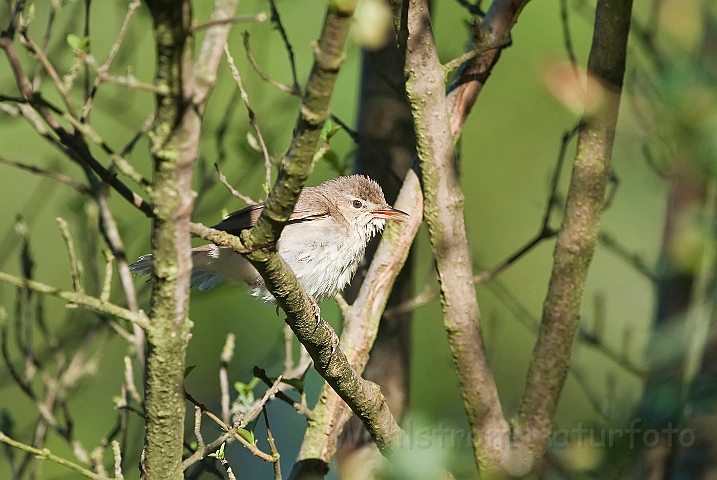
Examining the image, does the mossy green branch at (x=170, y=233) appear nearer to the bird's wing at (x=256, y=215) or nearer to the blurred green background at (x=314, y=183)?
the bird's wing at (x=256, y=215)

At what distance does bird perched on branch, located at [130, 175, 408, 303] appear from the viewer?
4.00 metres

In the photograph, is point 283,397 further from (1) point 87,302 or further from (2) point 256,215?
(1) point 87,302

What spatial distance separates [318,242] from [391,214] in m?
0.44

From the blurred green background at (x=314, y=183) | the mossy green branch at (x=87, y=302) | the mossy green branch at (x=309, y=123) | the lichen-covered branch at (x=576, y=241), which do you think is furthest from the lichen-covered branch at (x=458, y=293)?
the blurred green background at (x=314, y=183)

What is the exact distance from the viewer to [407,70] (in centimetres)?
333

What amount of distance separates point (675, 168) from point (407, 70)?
1980 millimetres

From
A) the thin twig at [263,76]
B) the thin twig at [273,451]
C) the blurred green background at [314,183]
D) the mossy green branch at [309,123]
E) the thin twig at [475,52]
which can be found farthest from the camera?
the blurred green background at [314,183]

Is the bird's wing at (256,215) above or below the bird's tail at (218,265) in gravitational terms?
above

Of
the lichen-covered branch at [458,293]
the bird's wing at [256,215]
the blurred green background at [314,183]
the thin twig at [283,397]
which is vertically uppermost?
the blurred green background at [314,183]

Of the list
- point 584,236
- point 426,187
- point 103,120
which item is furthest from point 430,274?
point 103,120

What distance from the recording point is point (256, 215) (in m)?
3.82

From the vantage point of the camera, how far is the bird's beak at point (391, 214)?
371 centimetres

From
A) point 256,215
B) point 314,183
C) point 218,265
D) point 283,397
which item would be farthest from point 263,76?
point 314,183

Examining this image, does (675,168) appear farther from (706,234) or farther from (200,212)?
(200,212)
